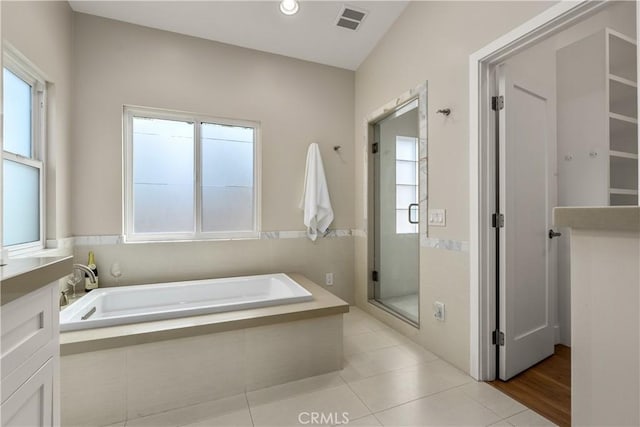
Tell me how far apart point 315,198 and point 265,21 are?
1613 mm

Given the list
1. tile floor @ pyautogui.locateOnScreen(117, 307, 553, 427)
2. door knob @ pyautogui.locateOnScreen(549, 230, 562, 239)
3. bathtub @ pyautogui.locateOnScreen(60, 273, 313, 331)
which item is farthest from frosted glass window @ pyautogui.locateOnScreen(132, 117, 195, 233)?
door knob @ pyautogui.locateOnScreen(549, 230, 562, 239)

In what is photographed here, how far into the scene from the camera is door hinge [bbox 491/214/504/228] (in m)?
1.80

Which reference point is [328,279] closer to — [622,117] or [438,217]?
[438,217]

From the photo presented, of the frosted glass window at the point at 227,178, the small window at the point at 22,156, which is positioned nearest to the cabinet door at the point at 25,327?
the small window at the point at 22,156

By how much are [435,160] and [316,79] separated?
65.7 inches

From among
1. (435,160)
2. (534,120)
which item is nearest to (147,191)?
(435,160)

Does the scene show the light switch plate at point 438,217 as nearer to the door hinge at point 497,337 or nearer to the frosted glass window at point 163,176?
the door hinge at point 497,337

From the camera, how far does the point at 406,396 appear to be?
1647mm

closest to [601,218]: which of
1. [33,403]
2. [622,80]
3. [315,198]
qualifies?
[33,403]

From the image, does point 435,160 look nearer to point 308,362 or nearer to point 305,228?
point 305,228

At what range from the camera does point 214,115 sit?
107 inches

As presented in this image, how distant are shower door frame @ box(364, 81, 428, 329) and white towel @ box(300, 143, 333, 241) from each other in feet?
1.40

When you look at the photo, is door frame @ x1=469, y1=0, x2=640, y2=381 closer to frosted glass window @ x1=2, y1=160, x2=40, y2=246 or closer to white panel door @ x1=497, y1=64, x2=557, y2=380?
white panel door @ x1=497, y1=64, x2=557, y2=380

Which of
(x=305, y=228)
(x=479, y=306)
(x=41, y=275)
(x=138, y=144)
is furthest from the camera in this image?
(x=305, y=228)
